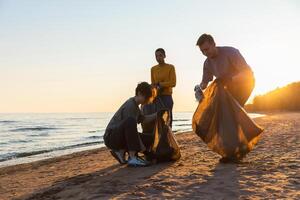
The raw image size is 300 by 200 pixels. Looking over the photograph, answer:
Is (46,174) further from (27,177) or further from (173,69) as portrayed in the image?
(173,69)

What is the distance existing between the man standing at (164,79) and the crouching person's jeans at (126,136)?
1.78 meters

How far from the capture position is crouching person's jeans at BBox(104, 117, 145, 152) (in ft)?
19.1

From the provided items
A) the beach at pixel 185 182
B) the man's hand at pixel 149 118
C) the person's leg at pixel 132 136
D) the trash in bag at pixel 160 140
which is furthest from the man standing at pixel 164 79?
the person's leg at pixel 132 136

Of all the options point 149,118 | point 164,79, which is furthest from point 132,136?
point 164,79

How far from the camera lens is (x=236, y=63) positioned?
583 centimetres

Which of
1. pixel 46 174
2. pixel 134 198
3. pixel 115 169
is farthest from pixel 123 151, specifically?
pixel 134 198

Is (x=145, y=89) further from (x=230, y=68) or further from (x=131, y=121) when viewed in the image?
(x=230, y=68)

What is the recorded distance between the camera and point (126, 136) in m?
5.89

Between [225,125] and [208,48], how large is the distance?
1.06 m

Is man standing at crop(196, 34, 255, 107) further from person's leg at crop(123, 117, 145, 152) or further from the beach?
person's leg at crop(123, 117, 145, 152)

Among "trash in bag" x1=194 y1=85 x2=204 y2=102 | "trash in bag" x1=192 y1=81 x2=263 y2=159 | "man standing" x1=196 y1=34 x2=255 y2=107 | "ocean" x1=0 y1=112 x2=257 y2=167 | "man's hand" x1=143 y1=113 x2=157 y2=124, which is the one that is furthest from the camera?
"ocean" x1=0 y1=112 x2=257 y2=167

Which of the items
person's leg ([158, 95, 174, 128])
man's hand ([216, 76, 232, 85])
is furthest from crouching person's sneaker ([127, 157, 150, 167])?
person's leg ([158, 95, 174, 128])

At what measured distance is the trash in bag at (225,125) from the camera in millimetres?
5621

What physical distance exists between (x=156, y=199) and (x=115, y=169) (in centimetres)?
216
